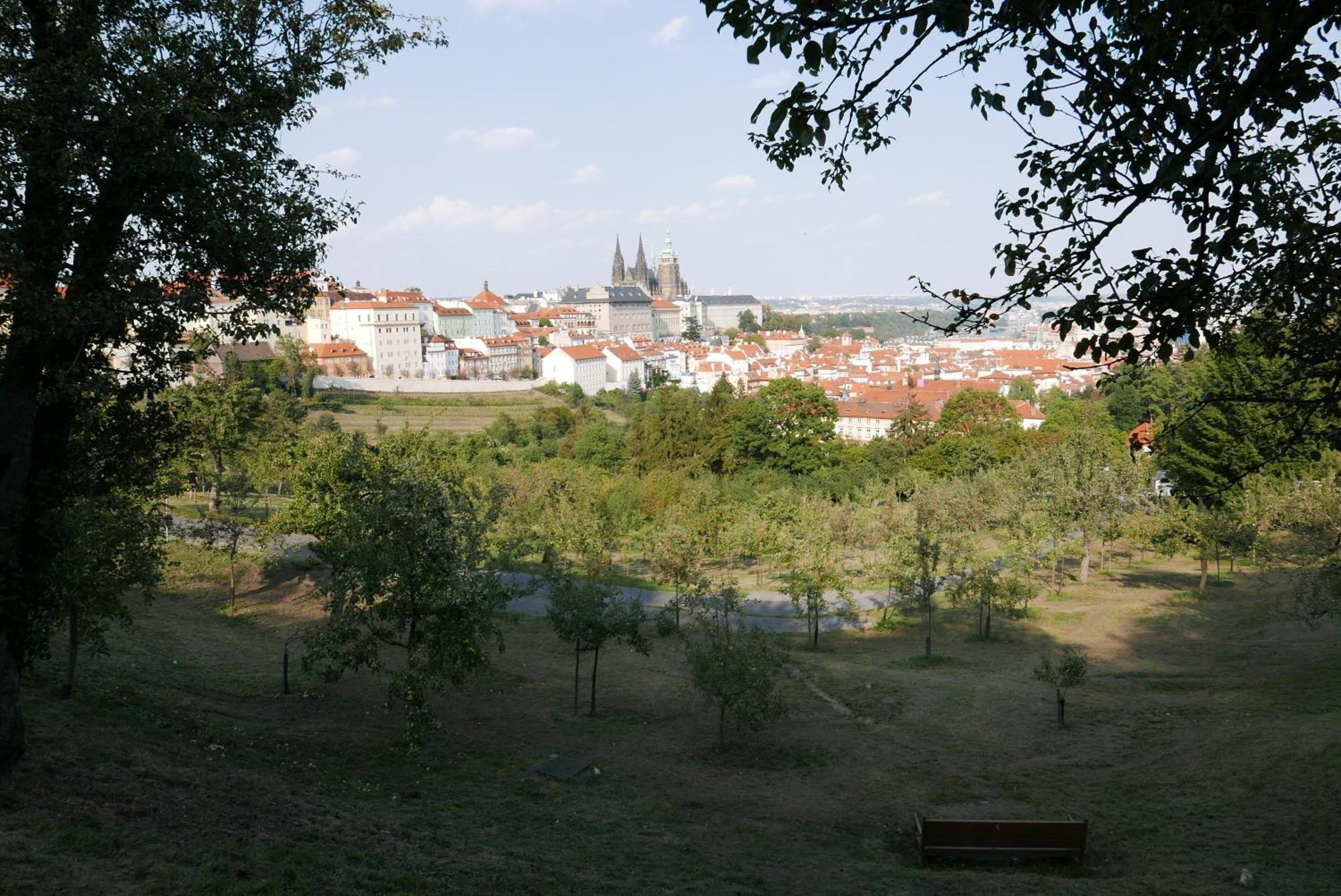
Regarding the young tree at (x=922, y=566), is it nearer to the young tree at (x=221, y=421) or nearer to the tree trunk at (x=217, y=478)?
the tree trunk at (x=217, y=478)

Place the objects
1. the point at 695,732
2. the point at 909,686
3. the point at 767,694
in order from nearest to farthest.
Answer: the point at 767,694
the point at 695,732
the point at 909,686

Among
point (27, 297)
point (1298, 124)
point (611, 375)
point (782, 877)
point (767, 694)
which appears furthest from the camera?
point (611, 375)

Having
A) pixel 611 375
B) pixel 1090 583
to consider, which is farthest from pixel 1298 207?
pixel 611 375

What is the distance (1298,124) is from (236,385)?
35.0m

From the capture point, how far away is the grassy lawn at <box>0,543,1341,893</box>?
790cm

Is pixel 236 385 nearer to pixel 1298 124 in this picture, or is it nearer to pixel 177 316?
pixel 177 316

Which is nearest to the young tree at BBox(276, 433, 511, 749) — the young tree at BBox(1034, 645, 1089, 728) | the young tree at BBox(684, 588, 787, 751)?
the young tree at BBox(684, 588, 787, 751)

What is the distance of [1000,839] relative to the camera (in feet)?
31.3

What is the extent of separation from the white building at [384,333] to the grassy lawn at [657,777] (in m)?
→ 84.7

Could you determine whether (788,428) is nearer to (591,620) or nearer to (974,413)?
(974,413)

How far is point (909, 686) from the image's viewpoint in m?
17.1

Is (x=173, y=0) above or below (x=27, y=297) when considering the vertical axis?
above

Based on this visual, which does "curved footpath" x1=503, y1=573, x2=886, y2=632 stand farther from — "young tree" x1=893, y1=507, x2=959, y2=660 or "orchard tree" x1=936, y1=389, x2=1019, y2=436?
"orchard tree" x1=936, y1=389, x2=1019, y2=436

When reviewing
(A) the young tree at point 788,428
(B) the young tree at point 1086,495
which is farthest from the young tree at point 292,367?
(B) the young tree at point 1086,495
